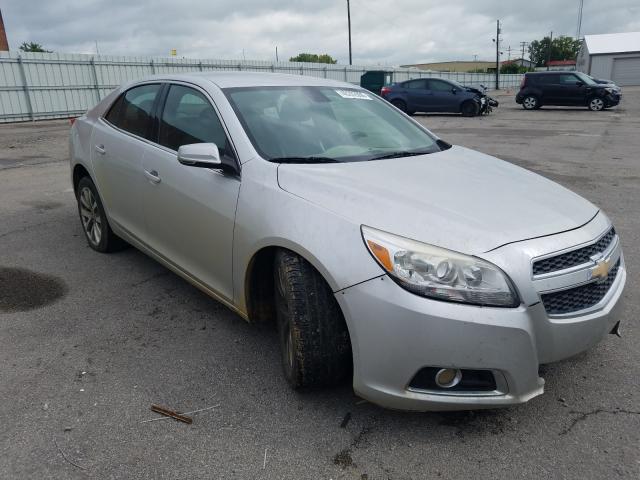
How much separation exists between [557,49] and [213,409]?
128355 millimetres

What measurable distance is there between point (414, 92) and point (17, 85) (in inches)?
594

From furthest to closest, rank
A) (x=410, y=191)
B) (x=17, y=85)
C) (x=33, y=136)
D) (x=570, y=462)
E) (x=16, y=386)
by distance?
(x=17, y=85), (x=33, y=136), (x=16, y=386), (x=410, y=191), (x=570, y=462)

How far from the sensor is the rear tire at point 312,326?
7.84 feet

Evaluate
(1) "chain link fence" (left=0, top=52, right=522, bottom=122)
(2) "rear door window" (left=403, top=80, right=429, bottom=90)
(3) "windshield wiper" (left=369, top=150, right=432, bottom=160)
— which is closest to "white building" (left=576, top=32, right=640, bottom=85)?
(2) "rear door window" (left=403, top=80, right=429, bottom=90)

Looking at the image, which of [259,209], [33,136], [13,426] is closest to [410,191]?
[259,209]

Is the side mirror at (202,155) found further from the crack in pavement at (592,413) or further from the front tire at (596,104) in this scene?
the front tire at (596,104)

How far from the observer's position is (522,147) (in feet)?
39.9

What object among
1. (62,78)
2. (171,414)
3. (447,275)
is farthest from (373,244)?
(62,78)

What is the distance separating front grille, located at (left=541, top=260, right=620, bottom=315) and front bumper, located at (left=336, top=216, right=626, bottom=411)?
0.14ft

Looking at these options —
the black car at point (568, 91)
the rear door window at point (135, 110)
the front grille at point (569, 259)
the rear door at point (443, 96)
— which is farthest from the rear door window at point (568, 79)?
the front grille at point (569, 259)

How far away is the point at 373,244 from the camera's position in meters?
2.21

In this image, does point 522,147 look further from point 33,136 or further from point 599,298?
point 33,136

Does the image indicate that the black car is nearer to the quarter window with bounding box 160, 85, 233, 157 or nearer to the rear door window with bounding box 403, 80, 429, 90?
the rear door window with bounding box 403, 80, 429, 90

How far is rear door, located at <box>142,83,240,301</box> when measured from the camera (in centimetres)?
295
